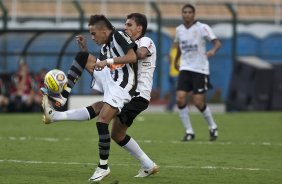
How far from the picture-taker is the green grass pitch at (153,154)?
11.5 m

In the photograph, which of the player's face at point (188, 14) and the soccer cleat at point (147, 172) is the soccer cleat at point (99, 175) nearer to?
the soccer cleat at point (147, 172)

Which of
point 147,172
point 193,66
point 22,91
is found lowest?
point 22,91

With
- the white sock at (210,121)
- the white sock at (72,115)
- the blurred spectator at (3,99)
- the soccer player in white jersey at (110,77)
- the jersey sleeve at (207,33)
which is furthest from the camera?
the blurred spectator at (3,99)

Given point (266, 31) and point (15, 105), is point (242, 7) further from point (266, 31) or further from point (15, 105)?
point (15, 105)

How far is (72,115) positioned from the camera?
11766 millimetres

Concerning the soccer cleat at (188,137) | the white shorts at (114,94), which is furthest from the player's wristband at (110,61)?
the soccer cleat at (188,137)

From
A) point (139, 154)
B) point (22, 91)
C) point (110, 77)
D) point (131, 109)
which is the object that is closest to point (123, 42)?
point (110, 77)

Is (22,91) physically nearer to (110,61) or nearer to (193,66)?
(193,66)

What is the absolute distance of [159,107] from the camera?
3167 centimetres

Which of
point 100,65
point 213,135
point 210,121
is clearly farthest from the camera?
point 210,121

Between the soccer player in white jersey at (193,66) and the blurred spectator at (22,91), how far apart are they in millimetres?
10414

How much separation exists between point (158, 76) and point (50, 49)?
450 cm

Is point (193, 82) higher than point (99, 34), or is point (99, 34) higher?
point (99, 34)

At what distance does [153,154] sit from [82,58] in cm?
329
